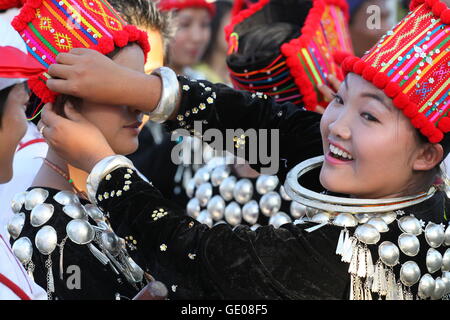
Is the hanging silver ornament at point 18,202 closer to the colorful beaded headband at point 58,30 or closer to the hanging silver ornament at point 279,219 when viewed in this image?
the colorful beaded headband at point 58,30

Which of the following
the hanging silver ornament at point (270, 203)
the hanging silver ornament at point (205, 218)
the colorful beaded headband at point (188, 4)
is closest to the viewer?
the hanging silver ornament at point (270, 203)

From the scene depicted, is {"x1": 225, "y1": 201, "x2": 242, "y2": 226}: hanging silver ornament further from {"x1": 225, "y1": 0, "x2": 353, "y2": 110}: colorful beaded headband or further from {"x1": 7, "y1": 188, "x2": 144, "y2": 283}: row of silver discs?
{"x1": 7, "y1": 188, "x2": 144, "y2": 283}: row of silver discs

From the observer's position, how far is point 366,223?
6.79 ft

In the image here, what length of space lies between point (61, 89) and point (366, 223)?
0.88 metres

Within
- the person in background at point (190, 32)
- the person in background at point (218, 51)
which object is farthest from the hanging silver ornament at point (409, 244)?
the person in background at point (218, 51)

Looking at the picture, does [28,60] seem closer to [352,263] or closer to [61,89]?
[61,89]

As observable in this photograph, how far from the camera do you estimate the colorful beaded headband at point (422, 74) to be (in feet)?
6.73

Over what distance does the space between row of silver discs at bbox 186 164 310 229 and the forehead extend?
89cm

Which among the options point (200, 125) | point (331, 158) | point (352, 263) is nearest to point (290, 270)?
point (352, 263)

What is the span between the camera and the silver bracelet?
86.1 inches

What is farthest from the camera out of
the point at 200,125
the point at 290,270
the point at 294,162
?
the point at 294,162

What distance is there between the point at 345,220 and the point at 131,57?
0.80 metres

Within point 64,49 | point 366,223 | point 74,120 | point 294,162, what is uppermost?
point 64,49

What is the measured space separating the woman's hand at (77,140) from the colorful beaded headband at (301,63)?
125 cm
